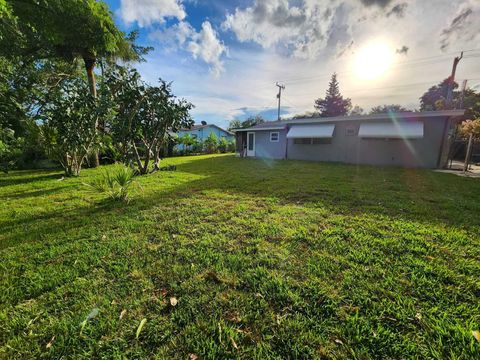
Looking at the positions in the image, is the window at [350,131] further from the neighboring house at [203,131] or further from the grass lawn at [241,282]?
the neighboring house at [203,131]

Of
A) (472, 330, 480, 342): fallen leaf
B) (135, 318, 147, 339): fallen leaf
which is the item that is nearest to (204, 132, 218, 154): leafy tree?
(135, 318, 147, 339): fallen leaf

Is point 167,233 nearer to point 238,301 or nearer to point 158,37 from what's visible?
point 238,301

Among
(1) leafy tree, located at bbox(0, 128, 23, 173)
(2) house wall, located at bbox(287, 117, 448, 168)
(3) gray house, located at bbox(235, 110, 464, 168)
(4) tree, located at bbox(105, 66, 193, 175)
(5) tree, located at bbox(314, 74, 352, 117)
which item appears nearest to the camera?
(1) leafy tree, located at bbox(0, 128, 23, 173)

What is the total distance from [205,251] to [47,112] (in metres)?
8.68

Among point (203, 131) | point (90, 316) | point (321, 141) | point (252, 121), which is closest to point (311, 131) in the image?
point (321, 141)

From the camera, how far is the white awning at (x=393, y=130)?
37.6 feet

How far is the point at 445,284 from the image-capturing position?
2.25 m

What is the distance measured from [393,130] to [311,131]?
486cm

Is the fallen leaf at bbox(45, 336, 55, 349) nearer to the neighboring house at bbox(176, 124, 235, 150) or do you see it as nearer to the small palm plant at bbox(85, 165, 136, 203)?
the small palm plant at bbox(85, 165, 136, 203)

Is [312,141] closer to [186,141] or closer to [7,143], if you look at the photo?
[186,141]

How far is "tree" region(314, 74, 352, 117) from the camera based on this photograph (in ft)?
147

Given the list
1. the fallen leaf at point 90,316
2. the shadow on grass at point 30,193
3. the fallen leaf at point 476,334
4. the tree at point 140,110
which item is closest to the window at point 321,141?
the tree at point 140,110

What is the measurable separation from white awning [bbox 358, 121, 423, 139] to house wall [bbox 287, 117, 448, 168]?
666 mm

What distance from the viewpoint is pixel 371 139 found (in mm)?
13281
